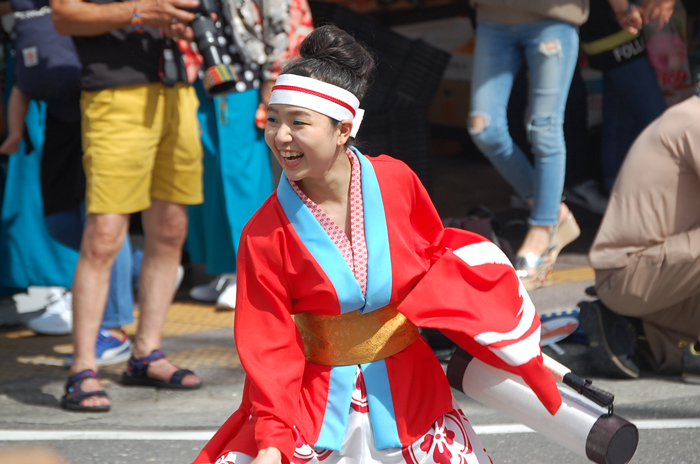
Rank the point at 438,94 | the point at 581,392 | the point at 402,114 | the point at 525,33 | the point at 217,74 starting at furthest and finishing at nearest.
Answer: the point at 438,94 < the point at 402,114 < the point at 525,33 < the point at 217,74 < the point at 581,392

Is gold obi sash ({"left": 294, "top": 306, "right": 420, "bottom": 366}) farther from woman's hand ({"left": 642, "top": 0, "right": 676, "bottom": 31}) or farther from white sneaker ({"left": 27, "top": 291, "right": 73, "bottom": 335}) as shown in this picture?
woman's hand ({"left": 642, "top": 0, "right": 676, "bottom": 31})

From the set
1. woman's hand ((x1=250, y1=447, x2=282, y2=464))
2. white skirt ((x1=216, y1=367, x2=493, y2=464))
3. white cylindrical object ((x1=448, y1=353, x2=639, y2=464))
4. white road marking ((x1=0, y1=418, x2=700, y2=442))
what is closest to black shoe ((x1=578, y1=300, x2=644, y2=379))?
white road marking ((x1=0, y1=418, x2=700, y2=442))

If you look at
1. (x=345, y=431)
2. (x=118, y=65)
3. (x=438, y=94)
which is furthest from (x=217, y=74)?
A: (x=438, y=94)

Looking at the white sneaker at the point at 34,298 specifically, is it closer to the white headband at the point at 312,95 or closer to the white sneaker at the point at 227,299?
the white sneaker at the point at 227,299

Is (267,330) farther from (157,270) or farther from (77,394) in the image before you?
(157,270)

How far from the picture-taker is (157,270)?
11.5 feet

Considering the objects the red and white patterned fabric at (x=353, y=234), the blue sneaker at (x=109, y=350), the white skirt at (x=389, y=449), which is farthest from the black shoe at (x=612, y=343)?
the blue sneaker at (x=109, y=350)

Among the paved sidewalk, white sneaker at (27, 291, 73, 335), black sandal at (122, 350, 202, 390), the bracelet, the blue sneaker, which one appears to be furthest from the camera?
white sneaker at (27, 291, 73, 335)

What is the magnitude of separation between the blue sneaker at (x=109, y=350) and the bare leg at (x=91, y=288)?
0.50 m

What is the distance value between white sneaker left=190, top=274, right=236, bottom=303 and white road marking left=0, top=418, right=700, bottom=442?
158 centimetres

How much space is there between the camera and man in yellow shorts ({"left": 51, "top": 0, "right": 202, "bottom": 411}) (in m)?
3.18

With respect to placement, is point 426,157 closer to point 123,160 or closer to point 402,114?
point 402,114

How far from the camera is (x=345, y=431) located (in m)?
2.10

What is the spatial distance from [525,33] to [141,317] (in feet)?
7.33
